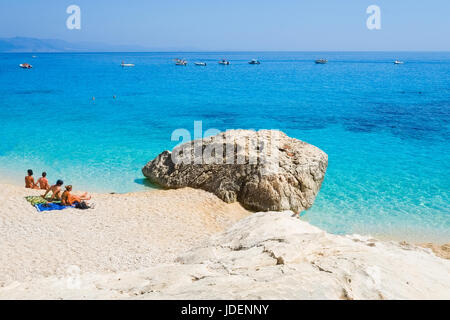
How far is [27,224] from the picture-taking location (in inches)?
419

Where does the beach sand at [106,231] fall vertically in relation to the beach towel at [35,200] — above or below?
below

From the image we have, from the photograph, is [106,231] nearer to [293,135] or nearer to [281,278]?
[281,278]

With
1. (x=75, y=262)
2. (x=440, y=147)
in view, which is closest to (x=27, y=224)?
(x=75, y=262)

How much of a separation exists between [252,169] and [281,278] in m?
9.02

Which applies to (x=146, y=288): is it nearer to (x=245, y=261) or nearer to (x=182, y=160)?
(x=245, y=261)

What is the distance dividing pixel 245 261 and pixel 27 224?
25.6ft

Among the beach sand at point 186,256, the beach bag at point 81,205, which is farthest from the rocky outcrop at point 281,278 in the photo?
the beach bag at point 81,205

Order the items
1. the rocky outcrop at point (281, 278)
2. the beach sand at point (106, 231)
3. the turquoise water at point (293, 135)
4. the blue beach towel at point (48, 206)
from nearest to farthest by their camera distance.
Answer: the rocky outcrop at point (281, 278), the beach sand at point (106, 231), the blue beach towel at point (48, 206), the turquoise water at point (293, 135)

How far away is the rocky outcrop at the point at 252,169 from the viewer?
13.8 m

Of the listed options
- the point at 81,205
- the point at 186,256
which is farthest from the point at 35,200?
the point at 186,256

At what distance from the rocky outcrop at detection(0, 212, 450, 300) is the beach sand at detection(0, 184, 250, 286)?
196 cm

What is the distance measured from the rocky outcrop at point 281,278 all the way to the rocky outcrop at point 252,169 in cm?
588

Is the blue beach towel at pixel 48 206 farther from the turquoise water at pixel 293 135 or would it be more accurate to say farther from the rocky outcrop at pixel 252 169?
the rocky outcrop at pixel 252 169

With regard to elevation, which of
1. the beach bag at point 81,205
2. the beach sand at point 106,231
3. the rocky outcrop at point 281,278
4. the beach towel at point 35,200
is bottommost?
the beach sand at point 106,231
